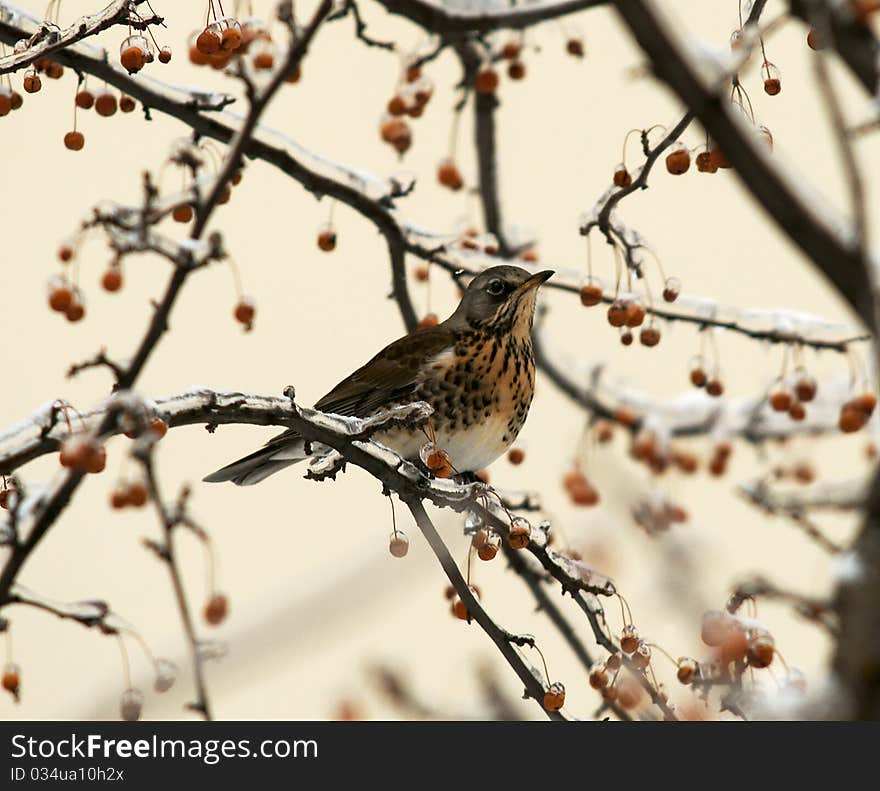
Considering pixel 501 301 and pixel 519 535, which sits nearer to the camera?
pixel 519 535

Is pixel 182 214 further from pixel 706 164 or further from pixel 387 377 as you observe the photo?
pixel 706 164

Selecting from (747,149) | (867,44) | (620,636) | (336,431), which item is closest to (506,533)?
(620,636)

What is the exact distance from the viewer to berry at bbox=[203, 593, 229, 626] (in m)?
3.29

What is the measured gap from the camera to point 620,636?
257 centimetres

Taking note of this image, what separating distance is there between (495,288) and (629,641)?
1.89 meters

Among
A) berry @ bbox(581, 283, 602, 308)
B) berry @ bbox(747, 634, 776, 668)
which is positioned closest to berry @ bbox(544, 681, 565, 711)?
berry @ bbox(747, 634, 776, 668)

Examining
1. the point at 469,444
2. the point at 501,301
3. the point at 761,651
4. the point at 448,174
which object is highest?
the point at 448,174

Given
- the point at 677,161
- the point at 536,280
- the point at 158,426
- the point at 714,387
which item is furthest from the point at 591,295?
the point at 158,426

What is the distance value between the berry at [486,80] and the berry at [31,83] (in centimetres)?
152

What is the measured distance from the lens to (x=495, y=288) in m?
4.18

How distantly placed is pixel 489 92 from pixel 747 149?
10.4ft

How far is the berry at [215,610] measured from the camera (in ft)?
10.8

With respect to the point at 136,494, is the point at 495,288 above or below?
above

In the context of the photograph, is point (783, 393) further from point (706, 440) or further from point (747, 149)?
point (747, 149)
